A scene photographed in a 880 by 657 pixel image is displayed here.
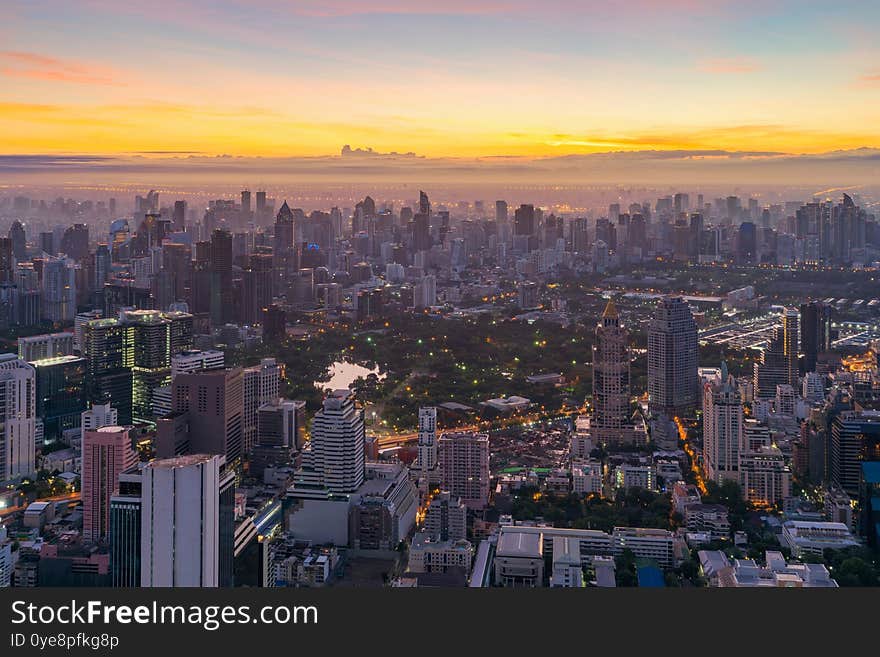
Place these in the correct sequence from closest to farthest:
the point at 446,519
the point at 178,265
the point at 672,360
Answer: the point at 446,519, the point at 672,360, the point at 178,265

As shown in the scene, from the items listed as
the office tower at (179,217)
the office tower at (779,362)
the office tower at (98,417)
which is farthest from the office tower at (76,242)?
the office tower at (779,362)

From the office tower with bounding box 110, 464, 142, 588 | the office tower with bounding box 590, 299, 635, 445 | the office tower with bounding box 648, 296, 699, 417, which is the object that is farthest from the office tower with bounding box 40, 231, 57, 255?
the office tower with bounding box 110, 464, 142, 588

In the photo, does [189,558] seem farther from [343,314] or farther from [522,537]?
[343,314]

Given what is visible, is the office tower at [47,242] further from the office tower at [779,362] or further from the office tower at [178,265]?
the office tower at [779,362]

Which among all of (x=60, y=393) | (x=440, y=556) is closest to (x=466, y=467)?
(x=440, y=556)

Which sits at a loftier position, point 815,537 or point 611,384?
point 611,384

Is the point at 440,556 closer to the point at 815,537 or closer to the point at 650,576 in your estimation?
the point at 650,576
